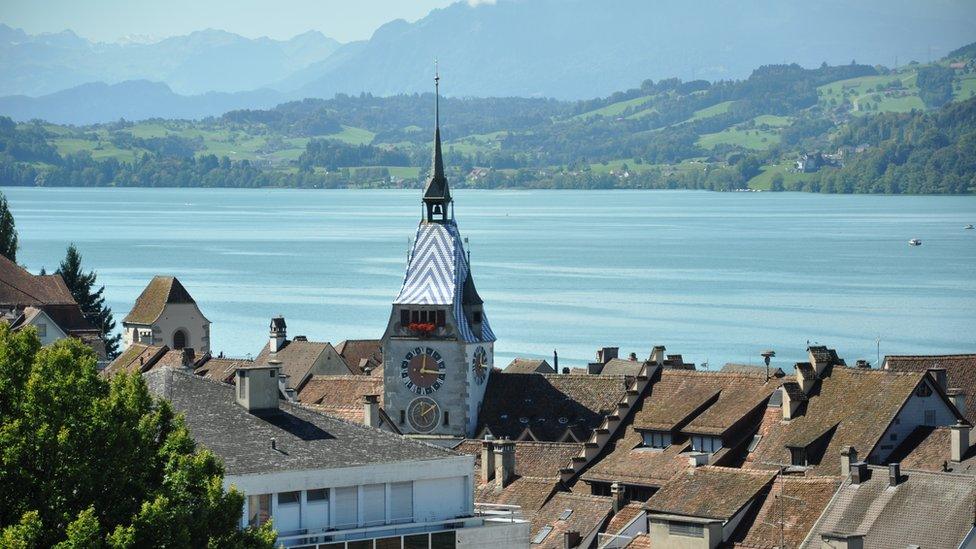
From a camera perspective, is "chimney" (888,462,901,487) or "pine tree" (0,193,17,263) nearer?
"chimney" (888,462,901,487)

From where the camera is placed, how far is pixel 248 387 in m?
48.5

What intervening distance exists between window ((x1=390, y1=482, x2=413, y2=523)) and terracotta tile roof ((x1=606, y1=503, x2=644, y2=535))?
13.7 metres

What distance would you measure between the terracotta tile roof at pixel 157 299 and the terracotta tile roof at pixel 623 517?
236 ft

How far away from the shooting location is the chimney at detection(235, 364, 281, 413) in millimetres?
48375

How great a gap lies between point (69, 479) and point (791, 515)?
21.7 meters

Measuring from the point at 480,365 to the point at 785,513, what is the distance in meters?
35.2

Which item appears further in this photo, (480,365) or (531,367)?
(531,367)

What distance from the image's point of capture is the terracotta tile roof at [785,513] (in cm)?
5369

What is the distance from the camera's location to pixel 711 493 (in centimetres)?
5694

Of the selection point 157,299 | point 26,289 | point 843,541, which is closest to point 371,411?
point 843,541

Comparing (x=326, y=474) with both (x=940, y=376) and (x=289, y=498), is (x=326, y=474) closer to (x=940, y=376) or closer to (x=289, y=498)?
(x=289, y=498)

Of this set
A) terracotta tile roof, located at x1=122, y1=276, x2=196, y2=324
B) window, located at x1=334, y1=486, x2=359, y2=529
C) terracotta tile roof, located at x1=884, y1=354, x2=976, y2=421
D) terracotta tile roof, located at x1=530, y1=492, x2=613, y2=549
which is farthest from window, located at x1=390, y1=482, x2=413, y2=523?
terracotta tile roof, located at x1=122, y1=276, x2=196, y2=324

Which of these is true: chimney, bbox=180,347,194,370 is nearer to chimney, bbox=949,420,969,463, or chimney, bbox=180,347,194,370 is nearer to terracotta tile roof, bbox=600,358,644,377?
terracotta tile roof, bbox=600,358,644,377

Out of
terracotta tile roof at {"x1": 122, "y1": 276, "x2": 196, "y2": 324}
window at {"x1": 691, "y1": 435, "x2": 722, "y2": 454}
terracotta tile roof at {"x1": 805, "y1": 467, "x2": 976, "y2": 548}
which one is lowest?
terracotta tile roof at {"x1": 805, "y1": 467, "x2": 976, "y2": 548}
